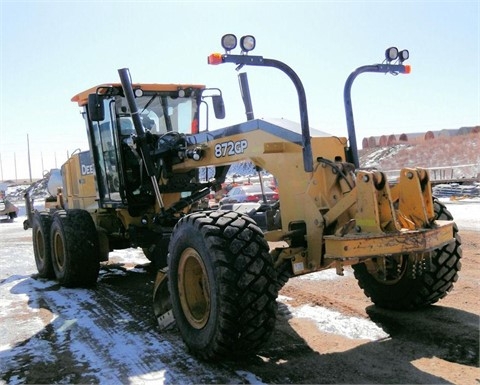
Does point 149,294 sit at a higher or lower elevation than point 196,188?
lower

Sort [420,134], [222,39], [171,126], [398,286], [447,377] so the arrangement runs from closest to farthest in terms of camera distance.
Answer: [447,377] → [222,39] → [398,286] → [171,126] → [420,134]

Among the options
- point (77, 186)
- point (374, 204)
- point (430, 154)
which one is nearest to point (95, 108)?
point (77, 186)

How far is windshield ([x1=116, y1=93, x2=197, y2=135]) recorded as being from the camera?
24.4 feet

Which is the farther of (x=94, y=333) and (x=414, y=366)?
(x=94, y=333)

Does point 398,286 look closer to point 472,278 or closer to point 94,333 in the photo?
point 472,278

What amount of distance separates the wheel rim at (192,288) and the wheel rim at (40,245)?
5.07 meters

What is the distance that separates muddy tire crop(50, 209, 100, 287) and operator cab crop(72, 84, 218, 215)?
0.45 metres

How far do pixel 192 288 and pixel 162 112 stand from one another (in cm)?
377

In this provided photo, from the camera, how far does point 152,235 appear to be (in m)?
7.16

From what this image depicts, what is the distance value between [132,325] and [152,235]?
185 cm

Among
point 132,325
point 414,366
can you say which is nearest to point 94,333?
point 132,325

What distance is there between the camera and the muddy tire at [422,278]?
4.98m

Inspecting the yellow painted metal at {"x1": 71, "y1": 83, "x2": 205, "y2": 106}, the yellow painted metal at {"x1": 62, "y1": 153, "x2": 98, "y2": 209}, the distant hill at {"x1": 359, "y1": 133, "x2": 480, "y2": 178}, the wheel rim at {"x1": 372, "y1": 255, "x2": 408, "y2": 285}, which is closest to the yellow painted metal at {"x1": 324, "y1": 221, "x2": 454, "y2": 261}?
the wheel rim at {"x1": 372, "y1": 255, "x2": 408, "y2": 285}

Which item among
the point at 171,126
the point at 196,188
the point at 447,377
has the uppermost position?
the point at 171,126
